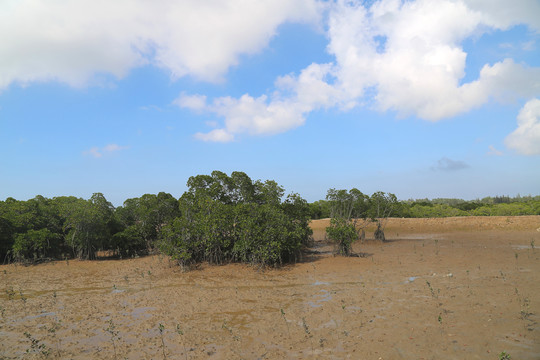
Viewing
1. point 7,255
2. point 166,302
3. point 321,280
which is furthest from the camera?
point 7,255

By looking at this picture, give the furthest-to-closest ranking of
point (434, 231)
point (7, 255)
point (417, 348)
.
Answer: point (434, 231)
point (7, 255)
point (417, 348)

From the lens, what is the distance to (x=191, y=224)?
17.8 m

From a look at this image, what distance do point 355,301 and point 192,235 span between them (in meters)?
10.2

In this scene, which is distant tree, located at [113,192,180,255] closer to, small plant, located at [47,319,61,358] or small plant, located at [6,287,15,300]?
small plant, located at [6,287,15,300]

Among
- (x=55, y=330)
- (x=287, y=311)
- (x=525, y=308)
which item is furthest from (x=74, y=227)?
(x=525, y=308)

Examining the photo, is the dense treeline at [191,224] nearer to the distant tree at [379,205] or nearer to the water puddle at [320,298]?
the distant tree at [379,205]

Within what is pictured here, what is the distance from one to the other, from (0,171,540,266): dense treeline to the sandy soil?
1.42 m

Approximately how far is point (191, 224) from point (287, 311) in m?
9.59

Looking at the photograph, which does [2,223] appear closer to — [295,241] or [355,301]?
[295,241]

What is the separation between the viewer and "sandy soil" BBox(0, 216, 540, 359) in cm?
716

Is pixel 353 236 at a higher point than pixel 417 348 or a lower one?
higher

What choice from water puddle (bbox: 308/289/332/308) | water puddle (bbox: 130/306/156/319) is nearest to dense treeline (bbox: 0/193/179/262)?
water puddle (bbox: 130/306/156/319)

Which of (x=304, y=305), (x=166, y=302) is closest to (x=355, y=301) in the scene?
(x=304, y=305)

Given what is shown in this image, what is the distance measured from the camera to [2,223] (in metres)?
20.5
